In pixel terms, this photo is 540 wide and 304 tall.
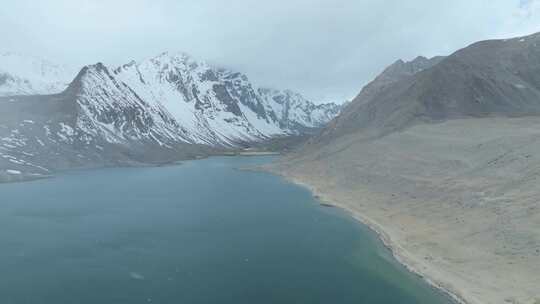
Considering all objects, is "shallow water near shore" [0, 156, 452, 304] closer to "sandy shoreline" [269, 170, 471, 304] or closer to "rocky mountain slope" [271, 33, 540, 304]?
"sandy shoreline" [269, 170, 471, 304]

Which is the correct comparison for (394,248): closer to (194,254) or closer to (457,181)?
(194,254)

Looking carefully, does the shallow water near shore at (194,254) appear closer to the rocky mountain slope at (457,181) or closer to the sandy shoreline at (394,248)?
the sandy shoreline at (394,248)

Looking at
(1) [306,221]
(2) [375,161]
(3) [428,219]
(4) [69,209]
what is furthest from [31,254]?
(2) [375,161]

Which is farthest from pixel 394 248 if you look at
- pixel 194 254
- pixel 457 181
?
pixel 457 181

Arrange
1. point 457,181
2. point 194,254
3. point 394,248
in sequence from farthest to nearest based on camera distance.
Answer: point 457,181
point 394,248
point 194,254

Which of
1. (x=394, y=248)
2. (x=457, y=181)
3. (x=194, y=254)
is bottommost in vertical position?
(x=194, y=254)

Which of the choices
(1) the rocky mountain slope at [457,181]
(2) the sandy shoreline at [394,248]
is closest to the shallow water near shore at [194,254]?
(2) the sandy shoreline at [394,248]

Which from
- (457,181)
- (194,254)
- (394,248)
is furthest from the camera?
(457,181)
